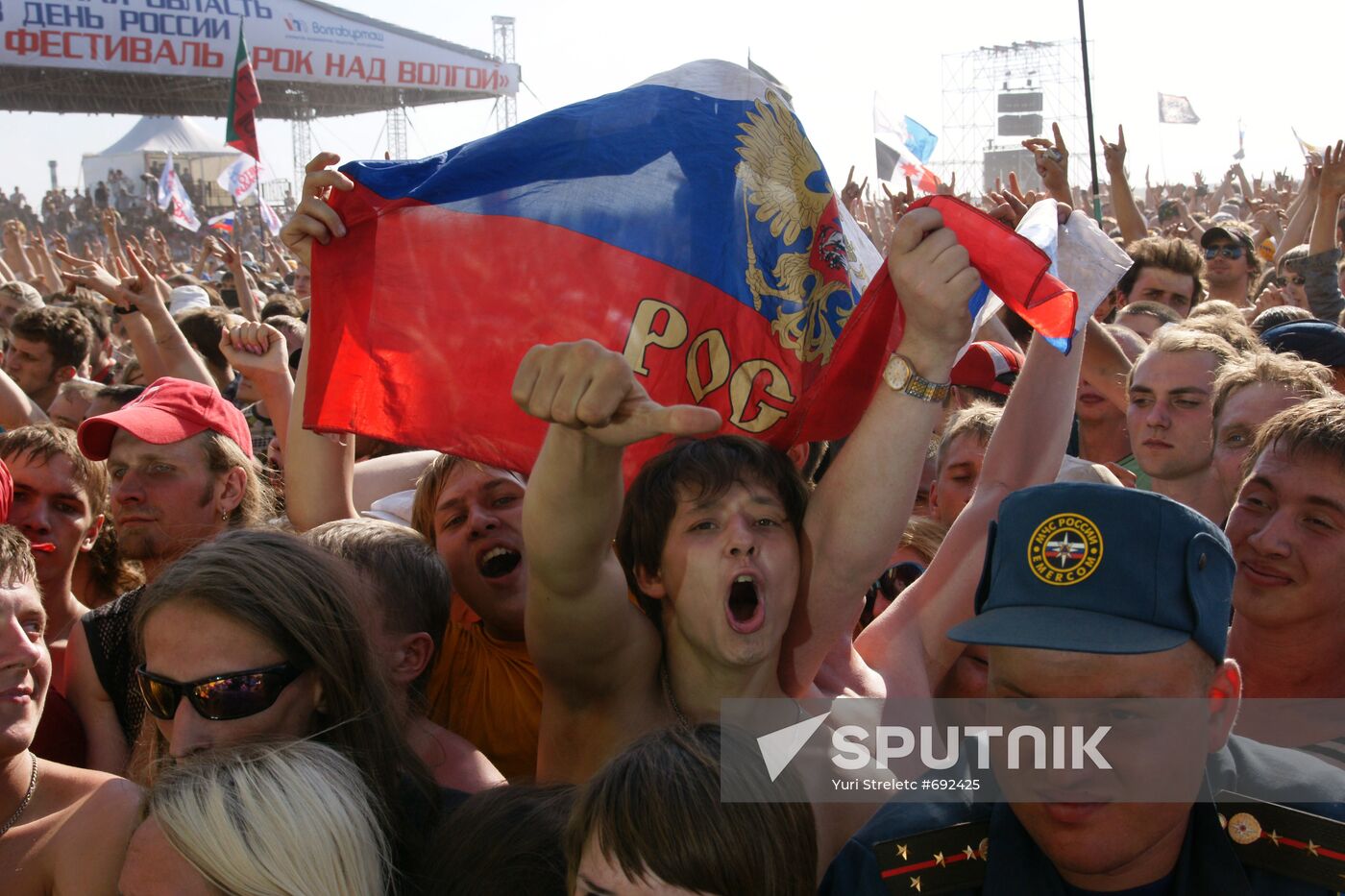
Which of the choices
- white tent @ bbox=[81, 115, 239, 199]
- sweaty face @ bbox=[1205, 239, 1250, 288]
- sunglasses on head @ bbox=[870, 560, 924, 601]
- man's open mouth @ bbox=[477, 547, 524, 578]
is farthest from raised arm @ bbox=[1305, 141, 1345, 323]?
white tent @ bbox=[81, 115, 239, 199]

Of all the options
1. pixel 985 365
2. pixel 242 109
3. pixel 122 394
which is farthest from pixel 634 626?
pixel 242 109

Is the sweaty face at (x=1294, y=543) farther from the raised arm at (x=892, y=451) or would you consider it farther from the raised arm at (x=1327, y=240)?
the raised arm at (x=1327, y=240)

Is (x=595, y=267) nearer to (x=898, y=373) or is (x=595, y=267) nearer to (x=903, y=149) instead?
(x=898, y=373)

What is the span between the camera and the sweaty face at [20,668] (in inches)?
91.4

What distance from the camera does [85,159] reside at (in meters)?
40.4

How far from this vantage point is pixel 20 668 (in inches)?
93.1


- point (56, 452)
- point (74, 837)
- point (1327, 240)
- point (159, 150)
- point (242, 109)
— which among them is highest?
point (159, 150)

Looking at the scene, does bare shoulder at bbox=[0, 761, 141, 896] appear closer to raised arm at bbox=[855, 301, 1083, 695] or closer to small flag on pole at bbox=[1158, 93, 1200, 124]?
raised arm at bbox=[855, 301, 1083, 695]

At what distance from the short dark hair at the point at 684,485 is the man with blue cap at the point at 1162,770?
741mm

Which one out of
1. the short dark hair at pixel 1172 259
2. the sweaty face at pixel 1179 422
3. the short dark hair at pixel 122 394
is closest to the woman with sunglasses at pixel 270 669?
the sweaty face at pixel 1179 422

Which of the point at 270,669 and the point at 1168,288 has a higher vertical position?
the point at 1168,288

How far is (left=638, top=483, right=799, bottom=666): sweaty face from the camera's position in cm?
234

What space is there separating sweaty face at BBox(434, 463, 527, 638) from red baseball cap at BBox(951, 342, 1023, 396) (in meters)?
1.51

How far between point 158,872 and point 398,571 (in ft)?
3.30
